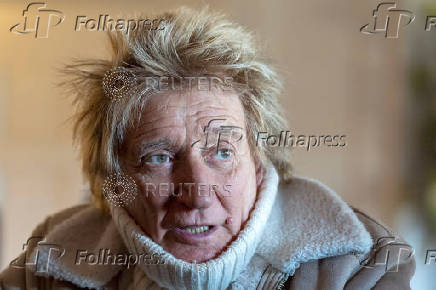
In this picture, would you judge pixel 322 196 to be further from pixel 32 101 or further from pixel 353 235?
pixel 32 101

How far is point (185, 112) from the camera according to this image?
51 cm

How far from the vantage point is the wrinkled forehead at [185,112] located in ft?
1.67

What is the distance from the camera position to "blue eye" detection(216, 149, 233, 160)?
512 mm

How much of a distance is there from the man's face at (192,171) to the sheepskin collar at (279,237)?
2.4 inches

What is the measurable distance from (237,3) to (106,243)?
0.41 m

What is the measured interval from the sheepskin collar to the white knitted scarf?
1cm

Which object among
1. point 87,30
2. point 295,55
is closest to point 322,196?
point 295,55

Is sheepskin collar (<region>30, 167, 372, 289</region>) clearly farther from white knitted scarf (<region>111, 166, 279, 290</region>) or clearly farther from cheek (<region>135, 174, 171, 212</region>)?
cheek (<region>135, 174, 171, 212</region>)

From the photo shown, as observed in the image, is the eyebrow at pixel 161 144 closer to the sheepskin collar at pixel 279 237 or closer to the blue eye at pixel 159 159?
the blue eye at pixel 159 159

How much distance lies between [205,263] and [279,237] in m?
0.11

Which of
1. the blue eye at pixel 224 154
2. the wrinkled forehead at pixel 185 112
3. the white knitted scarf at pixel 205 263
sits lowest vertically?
the white knitted scarf at pixel 205 263

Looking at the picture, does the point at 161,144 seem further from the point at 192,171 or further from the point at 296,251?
the point at 296,251

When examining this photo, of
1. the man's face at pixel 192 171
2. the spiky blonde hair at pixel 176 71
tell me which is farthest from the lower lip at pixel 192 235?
the spiky blonde hair at pixel 176 71

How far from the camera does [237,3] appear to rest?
0.69 m
